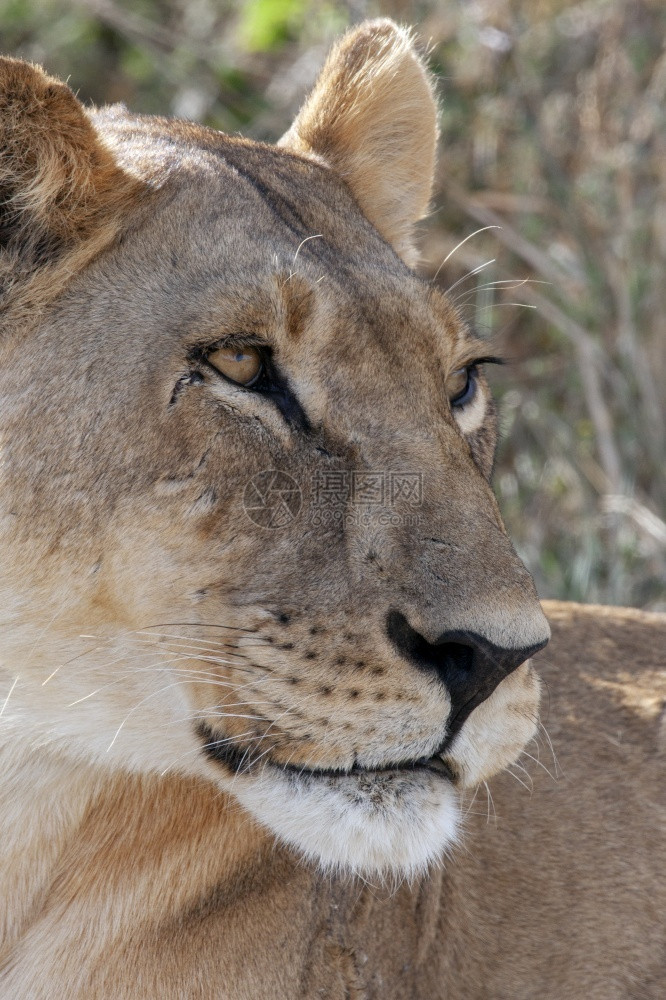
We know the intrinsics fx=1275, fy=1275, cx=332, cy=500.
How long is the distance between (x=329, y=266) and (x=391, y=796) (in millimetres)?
1011

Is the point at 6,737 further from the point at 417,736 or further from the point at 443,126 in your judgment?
the point at 443,126

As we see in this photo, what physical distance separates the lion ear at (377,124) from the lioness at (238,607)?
431 millimetres

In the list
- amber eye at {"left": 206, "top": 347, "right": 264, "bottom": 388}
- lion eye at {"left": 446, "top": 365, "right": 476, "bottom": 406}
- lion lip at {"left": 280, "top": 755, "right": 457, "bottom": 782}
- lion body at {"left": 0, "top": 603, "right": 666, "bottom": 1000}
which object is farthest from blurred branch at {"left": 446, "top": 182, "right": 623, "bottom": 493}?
lion lip at {"left": 280, "top": 755, "right": 457, "bottom": 782}

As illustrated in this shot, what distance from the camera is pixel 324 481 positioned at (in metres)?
2.25

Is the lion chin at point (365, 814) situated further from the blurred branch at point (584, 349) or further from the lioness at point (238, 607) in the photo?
the blurred branch at point (584, 349)

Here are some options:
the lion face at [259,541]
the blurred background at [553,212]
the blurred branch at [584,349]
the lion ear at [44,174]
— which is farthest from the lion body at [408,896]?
the blurred branch at [584,349]

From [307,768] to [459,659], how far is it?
1.05 ft

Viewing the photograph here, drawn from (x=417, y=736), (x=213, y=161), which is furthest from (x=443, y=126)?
(x=417, y=736)

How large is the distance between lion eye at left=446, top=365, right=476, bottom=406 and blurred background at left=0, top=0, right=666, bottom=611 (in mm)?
2260

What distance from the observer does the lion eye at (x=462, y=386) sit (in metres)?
2.74

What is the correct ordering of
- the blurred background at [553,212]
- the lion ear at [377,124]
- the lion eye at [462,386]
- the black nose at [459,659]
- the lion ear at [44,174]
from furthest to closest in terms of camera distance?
the blurred background at [553,212] < the lion ear at [377,124] < the lion eye at [462,386] < the lion ear at [44,174] < the black nose at [459,659]

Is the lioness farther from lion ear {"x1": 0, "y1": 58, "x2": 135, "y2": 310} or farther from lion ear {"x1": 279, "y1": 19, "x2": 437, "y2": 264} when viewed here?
lion ear {"x1": 279, "y1": 19, "x2": 437, "y2": 264}

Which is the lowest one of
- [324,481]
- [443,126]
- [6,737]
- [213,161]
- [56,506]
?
[6,737]

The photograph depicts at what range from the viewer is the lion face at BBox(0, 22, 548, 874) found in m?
2.05
